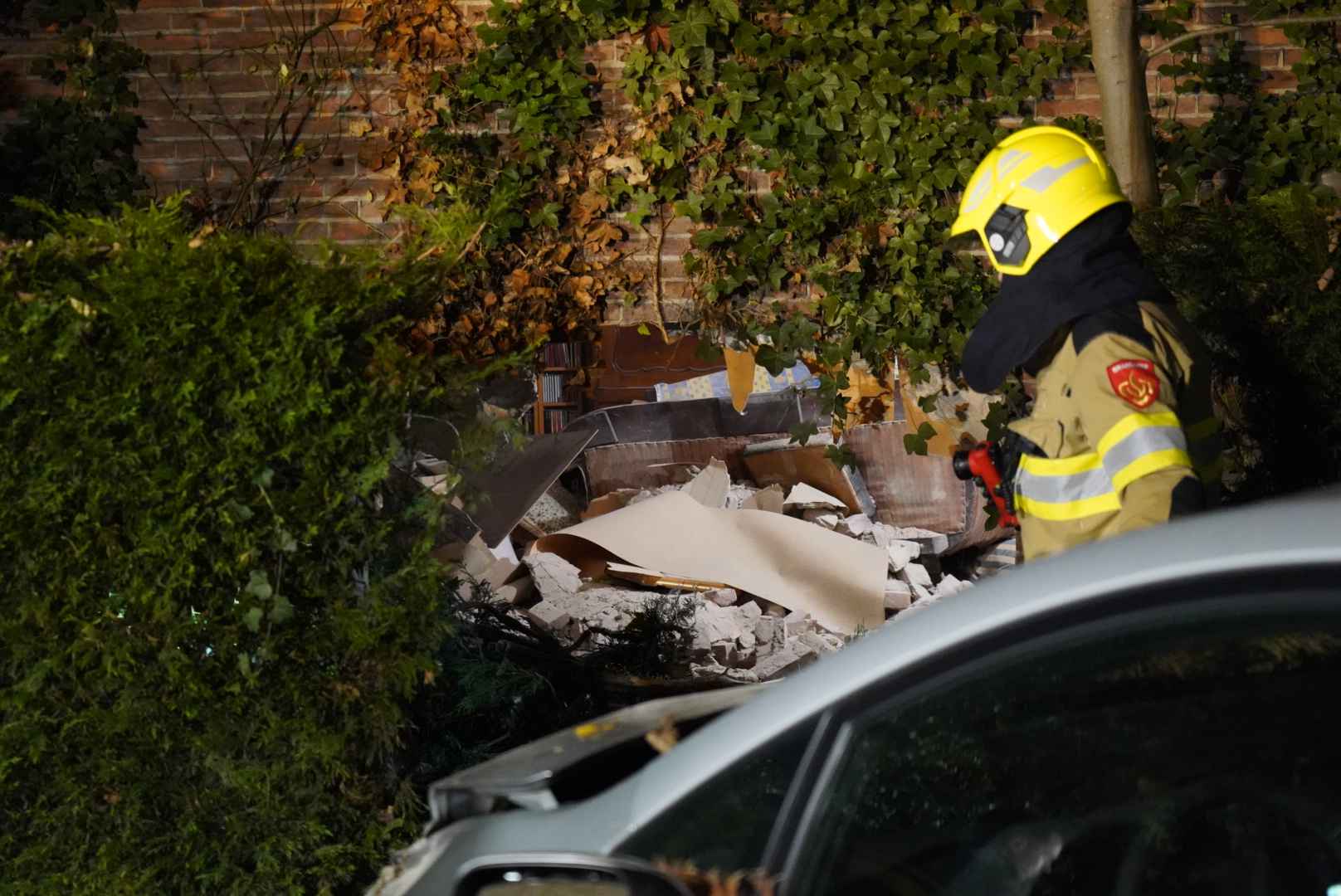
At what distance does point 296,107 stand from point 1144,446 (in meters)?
4.38

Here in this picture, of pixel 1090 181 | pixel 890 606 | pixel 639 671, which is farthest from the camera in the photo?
pixel 890 606

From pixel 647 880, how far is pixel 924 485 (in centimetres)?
403

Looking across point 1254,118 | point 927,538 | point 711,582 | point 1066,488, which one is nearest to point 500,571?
point 711,582

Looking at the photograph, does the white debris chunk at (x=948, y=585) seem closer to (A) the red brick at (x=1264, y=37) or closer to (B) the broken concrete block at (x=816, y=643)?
(B) the broken concrete block at (x=816, y=643)

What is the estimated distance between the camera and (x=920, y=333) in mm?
4977

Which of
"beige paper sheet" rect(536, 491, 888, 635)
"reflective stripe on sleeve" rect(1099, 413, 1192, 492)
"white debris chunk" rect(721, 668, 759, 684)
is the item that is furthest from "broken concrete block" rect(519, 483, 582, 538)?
"reflective stripe on sleeve" rect(1099, 413, 1192, 492)

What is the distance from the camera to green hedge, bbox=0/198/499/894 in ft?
7.36

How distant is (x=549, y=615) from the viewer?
4398 millimetres

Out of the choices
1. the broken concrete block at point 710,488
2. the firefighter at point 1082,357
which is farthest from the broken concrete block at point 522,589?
the firefighter at point 1082,357

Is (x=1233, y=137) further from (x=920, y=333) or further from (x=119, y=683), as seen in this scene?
(x=119, y=683)

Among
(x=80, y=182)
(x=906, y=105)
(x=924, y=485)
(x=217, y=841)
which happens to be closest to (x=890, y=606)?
(x=924, y=485)

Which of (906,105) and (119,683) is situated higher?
(906,105)

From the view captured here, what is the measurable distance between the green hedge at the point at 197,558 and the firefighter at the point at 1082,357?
1375mm

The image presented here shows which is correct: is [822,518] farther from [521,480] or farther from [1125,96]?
[1125,96]
